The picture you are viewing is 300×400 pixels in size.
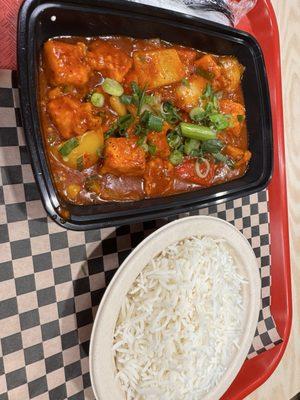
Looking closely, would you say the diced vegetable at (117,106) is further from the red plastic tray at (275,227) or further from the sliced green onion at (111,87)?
the red plastic tray at (275,227)

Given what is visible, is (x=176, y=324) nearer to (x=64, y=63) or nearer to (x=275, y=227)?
(x=275, y=227)

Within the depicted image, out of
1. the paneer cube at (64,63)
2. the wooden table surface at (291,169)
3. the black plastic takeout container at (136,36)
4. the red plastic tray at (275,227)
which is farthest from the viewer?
the wooden table surface at (291,169)

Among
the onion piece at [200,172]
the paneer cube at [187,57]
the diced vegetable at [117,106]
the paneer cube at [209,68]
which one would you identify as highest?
the paneer cube at [187,57]

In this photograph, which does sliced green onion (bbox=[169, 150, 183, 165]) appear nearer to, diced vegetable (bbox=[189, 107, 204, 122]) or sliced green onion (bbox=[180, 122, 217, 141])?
sliced green onion (bbox=[180, 122, 217, 141])

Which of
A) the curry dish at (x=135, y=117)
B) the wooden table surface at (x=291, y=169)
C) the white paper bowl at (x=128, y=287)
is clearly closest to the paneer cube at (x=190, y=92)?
the curry dish at (x=135, y=117)

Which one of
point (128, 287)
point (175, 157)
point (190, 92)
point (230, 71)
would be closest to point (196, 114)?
point (190, 92)

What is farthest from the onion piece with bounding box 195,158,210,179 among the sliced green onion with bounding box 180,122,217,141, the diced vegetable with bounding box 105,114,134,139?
the diced vegetable with bounding box 105,114,134,139
